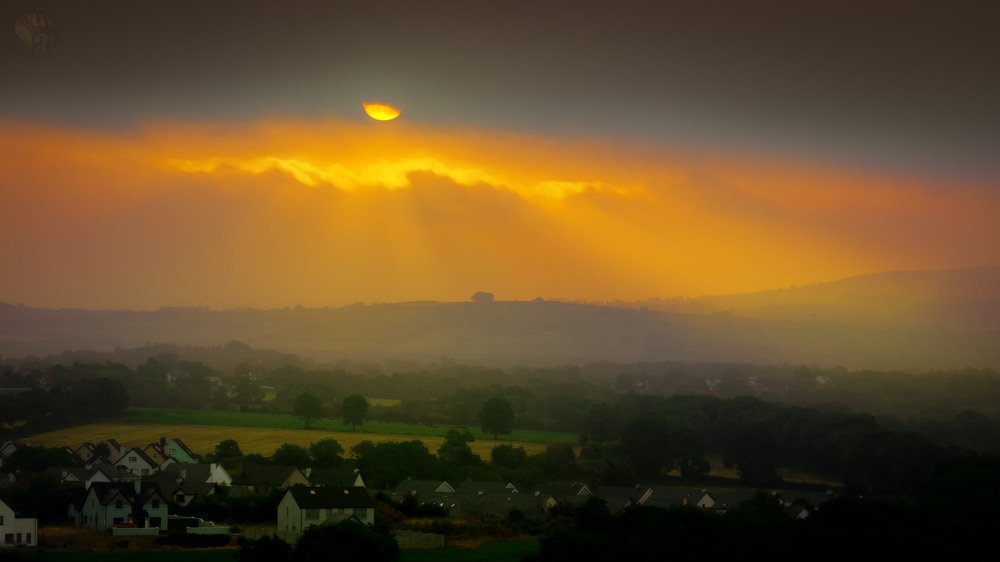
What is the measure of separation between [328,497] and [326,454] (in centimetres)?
1384

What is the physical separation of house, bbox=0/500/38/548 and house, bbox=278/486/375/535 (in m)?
8.31

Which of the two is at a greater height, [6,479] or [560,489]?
[6,479]

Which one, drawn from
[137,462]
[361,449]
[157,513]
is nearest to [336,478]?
[361,449]

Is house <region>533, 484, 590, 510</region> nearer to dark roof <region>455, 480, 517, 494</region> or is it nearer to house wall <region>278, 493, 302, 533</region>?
dark roof <region>455, 480, 517, 494</region>

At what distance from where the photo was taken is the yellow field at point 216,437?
62994mm

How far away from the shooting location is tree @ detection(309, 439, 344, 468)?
5528 centimetres

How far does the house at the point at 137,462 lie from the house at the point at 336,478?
29.9 feet

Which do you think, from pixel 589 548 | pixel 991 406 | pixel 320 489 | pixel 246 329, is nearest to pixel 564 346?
pixel 246 329

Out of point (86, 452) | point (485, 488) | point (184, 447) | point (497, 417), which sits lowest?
point (485, 488)

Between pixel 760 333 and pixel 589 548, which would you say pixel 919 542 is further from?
pixel 760 333

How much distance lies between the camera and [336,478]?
50.4m

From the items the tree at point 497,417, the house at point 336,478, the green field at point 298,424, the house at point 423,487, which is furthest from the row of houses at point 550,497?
the tree at point 497,417

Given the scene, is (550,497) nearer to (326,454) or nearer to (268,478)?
(326,454)

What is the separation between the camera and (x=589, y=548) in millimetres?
31031
